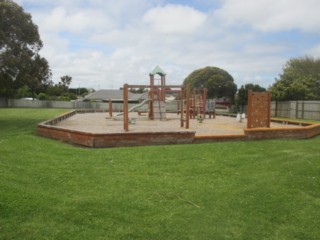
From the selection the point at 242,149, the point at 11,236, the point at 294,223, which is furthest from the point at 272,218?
the point at 242,149

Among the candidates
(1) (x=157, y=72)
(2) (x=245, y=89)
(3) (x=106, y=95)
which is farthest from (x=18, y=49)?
(3) (x=106, y=95)

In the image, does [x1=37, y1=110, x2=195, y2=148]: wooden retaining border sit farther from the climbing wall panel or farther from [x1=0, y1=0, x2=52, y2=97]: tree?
[x1=0, y1=0, x2=52, y2=97]: tree

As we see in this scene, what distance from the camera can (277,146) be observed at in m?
8.58

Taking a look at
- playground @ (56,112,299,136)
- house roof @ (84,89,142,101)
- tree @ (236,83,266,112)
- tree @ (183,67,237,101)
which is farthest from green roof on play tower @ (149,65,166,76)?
house roof @ (84,89,142,101)

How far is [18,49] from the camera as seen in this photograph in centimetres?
1708

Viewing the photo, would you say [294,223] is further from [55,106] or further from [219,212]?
[55,106]

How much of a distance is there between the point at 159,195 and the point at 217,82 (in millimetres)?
45930

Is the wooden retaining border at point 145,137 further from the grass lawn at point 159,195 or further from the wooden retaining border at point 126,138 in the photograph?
the grass lawn at point 159,195

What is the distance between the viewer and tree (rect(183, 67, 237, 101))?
161 ft

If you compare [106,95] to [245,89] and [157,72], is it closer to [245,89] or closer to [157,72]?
[245,89]

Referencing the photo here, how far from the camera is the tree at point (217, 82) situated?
48969mm

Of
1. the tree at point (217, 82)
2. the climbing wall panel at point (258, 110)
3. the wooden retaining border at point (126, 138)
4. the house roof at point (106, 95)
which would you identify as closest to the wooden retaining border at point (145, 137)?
the wooden retaining border at point (126, 138)

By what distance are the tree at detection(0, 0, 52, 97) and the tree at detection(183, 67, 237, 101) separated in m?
32.8

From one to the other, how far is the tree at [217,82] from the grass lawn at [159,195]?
41.4 metres
